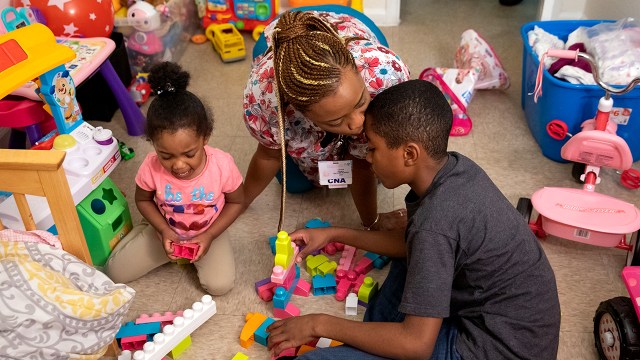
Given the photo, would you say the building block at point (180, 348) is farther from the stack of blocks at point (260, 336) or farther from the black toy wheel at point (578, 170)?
the black toy wheel at point (578, 170)

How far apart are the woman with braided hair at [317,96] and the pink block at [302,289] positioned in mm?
295

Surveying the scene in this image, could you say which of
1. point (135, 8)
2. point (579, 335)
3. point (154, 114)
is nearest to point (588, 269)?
point (579, 335)

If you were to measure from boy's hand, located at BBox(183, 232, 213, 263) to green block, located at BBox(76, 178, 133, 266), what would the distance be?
0.25 meters

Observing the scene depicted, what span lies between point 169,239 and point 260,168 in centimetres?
33

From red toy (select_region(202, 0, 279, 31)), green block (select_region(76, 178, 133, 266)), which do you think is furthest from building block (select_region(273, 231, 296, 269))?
red toy (select_region(202, 0, 279, 31))

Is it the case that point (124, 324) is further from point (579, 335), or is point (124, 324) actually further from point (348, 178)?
point (579, 335)

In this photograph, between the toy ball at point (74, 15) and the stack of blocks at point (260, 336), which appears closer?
the stack of blocks at point (260, 336)

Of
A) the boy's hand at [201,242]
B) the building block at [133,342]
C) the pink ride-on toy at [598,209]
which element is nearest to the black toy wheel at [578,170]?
the pink ride-on toy at [598,209]

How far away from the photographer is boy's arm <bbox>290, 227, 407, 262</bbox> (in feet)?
5.27

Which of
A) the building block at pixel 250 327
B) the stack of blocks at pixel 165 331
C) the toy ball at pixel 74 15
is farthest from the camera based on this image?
the toy ball at pixel 74 15

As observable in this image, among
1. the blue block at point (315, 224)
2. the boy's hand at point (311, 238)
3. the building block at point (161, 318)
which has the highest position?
the boy's hand at point (311, 238)

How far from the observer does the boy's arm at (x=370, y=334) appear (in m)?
1.24

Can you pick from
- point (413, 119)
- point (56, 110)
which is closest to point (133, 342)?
point (56, 110)

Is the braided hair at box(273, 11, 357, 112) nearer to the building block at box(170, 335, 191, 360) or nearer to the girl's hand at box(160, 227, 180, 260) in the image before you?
the girl's hand at box(160, 227, 180, 260)
